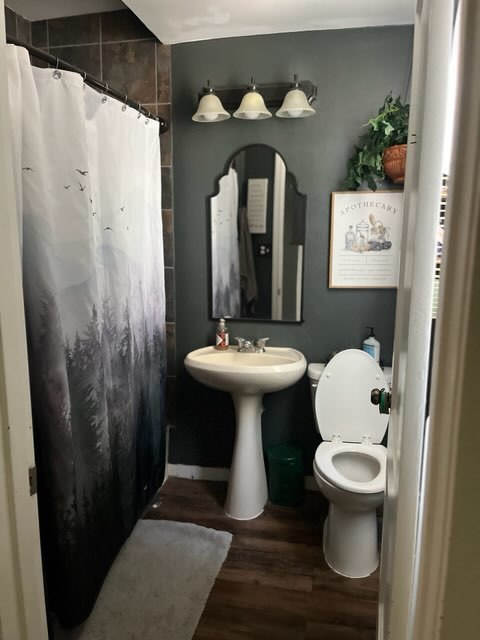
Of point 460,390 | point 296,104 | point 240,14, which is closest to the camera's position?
point 460,390

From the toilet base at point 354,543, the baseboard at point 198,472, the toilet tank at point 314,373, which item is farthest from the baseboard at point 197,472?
the toilet base at point 354,543

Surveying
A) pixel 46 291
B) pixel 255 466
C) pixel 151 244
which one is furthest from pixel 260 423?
pixel 46 291

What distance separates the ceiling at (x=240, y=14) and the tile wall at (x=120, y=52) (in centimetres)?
7

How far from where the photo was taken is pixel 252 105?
222 cm

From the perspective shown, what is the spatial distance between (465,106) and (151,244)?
6.44 ft

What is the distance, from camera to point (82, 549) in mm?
1659

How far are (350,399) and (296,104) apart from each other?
1451mm

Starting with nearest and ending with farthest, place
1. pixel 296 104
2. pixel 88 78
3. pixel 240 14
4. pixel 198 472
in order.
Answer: pixel 88 78
pixel 240 14
pixel 296 104
pixel 198 472

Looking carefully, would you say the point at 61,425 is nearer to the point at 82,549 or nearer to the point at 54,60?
the point at 82,549

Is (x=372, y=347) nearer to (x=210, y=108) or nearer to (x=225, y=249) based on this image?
(x=225, y=249)

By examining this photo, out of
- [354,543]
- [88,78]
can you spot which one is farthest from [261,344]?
[88,78]

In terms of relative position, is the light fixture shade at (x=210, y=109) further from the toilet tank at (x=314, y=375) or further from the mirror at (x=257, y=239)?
the toilet tank at (x=314, y=375)

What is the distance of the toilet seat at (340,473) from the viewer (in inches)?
72.6

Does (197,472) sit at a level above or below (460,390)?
below
